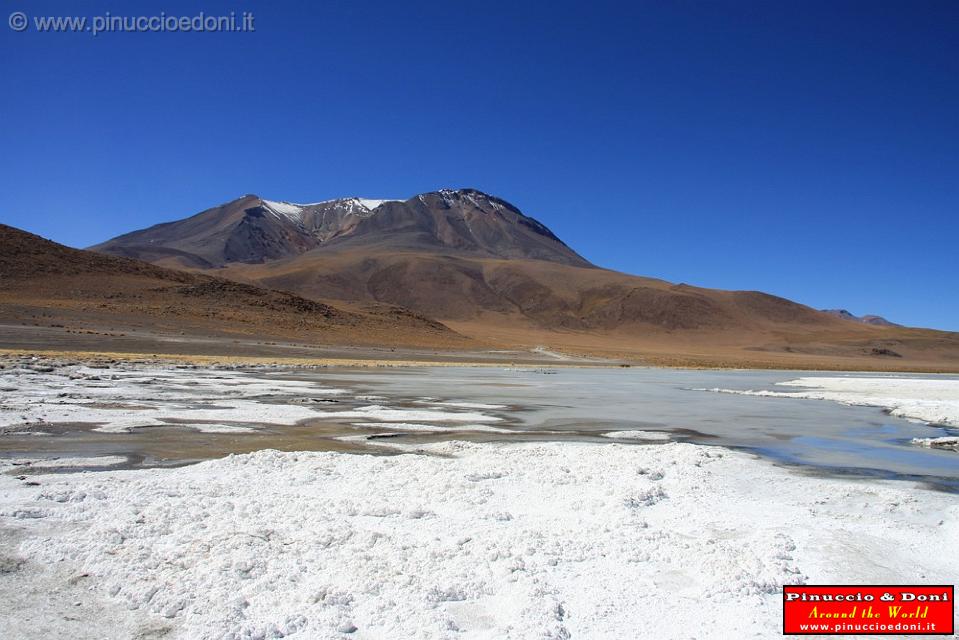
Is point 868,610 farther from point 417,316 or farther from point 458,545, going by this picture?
point 417,316

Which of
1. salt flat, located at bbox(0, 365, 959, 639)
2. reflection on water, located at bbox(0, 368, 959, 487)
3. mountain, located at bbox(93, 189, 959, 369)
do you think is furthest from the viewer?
mountain, located at bbox(93, 189, 959, 369)

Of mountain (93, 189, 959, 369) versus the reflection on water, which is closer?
the reflection on water

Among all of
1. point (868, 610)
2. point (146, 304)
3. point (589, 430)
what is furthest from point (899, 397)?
point (146, 304)

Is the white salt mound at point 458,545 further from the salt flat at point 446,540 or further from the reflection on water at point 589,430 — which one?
the reflection on water at point 589,430

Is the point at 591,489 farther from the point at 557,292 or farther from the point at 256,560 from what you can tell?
the point at 557,292

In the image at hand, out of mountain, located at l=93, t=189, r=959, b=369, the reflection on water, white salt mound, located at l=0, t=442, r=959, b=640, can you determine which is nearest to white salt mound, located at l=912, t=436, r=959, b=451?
the reflection on water

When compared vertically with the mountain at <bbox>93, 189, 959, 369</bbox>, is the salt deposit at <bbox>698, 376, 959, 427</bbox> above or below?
below

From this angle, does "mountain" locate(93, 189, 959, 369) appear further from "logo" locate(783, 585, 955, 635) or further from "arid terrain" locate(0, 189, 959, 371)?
"logo" locate(783, 585, 955, 635)
